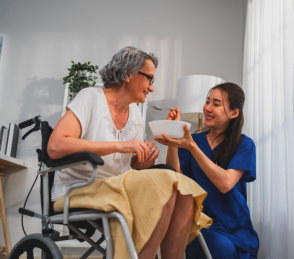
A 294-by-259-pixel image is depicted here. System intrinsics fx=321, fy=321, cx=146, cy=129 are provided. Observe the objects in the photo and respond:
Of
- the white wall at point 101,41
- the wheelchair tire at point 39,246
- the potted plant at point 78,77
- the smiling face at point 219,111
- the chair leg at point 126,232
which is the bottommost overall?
the wheelchair tire at point 39,246

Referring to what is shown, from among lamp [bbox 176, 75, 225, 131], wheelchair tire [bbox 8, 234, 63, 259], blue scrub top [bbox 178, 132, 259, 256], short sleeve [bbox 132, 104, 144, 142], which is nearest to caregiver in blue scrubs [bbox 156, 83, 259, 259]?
blue scrub top [bbox 178, 132, 259, 256]

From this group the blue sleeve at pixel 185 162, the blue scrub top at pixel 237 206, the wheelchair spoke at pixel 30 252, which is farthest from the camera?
the blue sleeve at pixel 185 162

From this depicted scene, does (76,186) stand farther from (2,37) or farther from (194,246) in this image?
(2,37)

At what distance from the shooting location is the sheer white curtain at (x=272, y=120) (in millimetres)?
1556

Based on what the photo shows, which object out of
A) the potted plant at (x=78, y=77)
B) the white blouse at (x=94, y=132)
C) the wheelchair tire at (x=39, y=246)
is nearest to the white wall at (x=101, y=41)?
the potted plant at (x=78, y=77)

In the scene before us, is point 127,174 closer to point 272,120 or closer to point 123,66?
point 123,66

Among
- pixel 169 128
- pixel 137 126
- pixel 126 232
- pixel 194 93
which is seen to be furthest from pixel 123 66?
pixel 194 93

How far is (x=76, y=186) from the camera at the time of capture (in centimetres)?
107

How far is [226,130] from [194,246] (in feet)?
1.97

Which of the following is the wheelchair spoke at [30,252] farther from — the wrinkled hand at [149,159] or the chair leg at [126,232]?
the wrinkled hand at [149,159]

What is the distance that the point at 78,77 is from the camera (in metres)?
2.67

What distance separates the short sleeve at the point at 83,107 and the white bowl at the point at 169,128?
0.26 m

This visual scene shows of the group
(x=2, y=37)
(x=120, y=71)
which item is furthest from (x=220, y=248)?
(x=2, y=37)

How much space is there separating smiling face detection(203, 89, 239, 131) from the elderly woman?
1.12 ft
